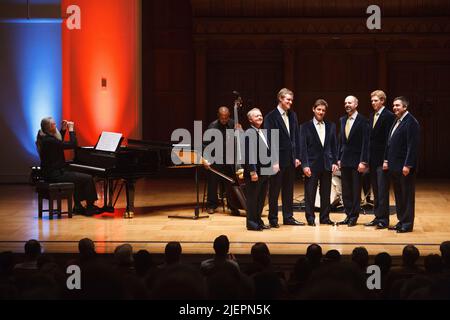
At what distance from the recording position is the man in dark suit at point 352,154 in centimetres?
750

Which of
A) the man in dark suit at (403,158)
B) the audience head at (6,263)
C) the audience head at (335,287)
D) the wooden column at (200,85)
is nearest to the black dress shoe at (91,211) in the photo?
the man in dark suit at (403,158)

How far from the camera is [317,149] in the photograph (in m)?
7.59

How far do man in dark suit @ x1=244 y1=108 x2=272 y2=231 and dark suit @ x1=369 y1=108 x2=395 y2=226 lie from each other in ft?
3.56

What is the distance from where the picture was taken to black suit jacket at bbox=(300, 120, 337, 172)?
7578mm

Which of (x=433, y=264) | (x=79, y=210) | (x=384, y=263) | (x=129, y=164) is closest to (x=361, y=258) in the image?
(x=384, y=263)

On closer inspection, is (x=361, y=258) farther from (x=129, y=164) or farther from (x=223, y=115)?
(x=223, y=115)

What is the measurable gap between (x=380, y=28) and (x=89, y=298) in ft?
32.2

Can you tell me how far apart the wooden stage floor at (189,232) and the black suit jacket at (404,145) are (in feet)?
2.30

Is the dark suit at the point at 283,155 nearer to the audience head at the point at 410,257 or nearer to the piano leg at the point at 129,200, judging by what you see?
the piano leg at the point at 129,200

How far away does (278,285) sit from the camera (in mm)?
3395

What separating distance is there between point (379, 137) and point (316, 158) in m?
0.68

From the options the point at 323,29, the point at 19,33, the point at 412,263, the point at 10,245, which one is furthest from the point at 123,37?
the point at 412,263

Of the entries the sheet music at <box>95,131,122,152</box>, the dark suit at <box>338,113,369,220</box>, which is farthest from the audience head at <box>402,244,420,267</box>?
the sheet music at <box>95,131,122,152</box>
